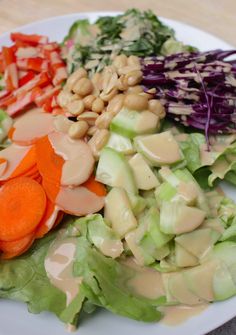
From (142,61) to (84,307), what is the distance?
1394mm

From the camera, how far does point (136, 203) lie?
211 centimetres

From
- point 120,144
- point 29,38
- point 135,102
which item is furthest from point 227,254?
point 29,38

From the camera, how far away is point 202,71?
2.55 m

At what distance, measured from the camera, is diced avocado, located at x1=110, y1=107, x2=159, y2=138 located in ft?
7.49

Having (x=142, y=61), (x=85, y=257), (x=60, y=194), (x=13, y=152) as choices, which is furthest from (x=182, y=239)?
(x=142, y=61)

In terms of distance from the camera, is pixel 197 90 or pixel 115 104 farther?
pixel 197 90

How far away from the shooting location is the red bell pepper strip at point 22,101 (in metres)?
2.68

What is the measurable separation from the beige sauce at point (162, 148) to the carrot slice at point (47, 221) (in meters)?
0.50

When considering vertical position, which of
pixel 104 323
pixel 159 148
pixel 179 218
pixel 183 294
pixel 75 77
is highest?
pixel 75 77

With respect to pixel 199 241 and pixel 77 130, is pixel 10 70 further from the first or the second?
pixel 199 241

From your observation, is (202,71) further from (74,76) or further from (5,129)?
(5,129)

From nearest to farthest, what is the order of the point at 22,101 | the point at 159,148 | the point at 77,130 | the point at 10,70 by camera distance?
the point at 159,148
the point at 77,130
the point at 22,101
the point at 10,70

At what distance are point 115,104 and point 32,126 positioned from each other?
1.47ft

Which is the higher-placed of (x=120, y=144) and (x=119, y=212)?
(x=120, y=144)
